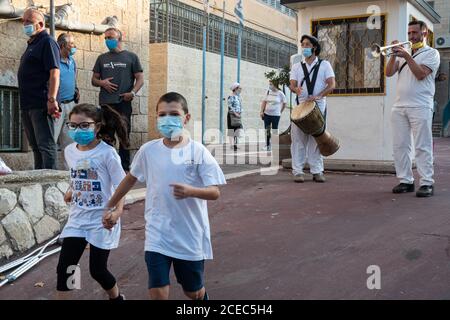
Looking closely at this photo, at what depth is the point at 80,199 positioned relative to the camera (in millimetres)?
3502

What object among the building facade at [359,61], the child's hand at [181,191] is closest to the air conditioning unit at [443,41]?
the building facade at [359,61]

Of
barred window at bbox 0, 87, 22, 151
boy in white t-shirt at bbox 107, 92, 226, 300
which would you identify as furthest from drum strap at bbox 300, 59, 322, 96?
boy in white t-shirt at bbox 107, 92, 226, 300

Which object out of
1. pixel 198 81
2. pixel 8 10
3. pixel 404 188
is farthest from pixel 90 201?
pixel 198 81

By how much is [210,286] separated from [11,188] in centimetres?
192

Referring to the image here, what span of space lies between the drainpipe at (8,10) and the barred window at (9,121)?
97cm

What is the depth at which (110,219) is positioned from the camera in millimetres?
3252

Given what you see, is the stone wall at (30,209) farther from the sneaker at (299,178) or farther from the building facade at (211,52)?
the building facade at (211,52)

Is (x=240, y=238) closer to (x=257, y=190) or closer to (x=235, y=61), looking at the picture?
(x=257, y=190)

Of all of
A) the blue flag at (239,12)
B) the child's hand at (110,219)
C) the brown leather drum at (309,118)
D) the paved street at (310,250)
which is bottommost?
the paved street at (310,250)

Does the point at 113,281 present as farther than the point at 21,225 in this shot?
No

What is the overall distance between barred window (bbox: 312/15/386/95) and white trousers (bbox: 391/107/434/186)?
1.98 m

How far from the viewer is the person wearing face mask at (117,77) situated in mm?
7125

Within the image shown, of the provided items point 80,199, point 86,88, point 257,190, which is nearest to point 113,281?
point 80,199

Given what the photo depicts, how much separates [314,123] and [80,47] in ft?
12.3
